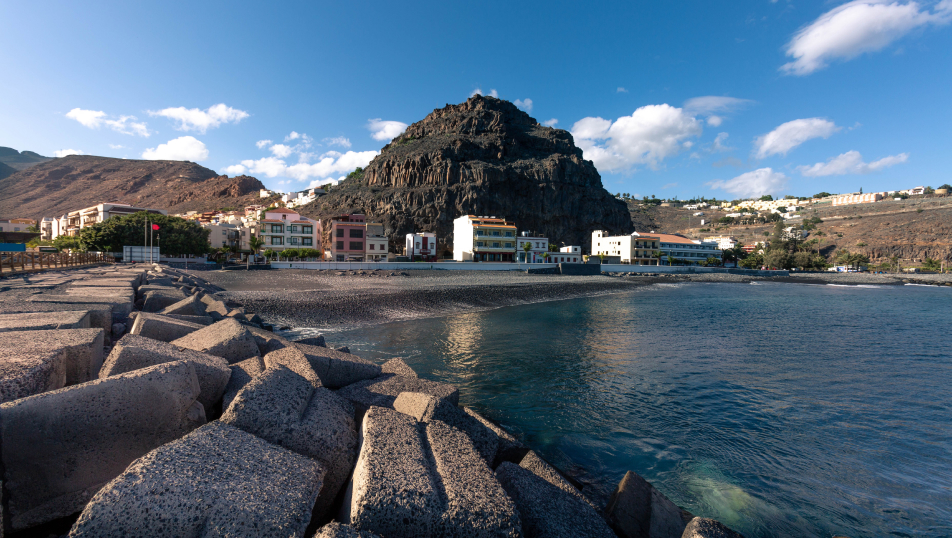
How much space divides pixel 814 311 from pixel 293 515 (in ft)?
122

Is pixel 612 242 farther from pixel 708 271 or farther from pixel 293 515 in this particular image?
pixel 293 515

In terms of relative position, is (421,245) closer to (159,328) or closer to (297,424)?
(159,328)

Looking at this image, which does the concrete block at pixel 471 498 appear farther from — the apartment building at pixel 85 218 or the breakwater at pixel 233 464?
the apartment building at pixel 85 218

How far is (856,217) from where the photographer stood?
136000mm

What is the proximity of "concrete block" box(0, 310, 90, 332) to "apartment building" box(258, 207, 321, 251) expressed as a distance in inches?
2826

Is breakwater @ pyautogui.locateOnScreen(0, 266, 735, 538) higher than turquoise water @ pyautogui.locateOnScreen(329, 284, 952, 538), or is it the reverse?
breakwater @ pyautogui.locateOnScreen(0, 266, 735, 538)

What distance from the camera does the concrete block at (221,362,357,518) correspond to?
2979 millimetres

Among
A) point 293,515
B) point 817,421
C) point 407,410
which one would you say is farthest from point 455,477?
point 817,421

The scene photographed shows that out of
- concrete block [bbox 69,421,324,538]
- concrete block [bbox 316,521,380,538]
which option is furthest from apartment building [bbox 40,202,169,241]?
concrete block [bbox 316,521,380,538]

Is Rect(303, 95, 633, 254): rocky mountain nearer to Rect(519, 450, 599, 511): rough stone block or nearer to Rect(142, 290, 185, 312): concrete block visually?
Rect(142, 290, 185, 312): concrete block

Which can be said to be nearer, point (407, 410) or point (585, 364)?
point (407, 410)

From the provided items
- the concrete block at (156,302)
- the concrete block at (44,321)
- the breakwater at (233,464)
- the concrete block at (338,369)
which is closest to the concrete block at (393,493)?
the breakwater at (233,464)

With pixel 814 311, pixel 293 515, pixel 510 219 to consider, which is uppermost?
pixel 510 219

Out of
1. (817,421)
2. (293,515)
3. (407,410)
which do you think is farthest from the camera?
(817,421)
